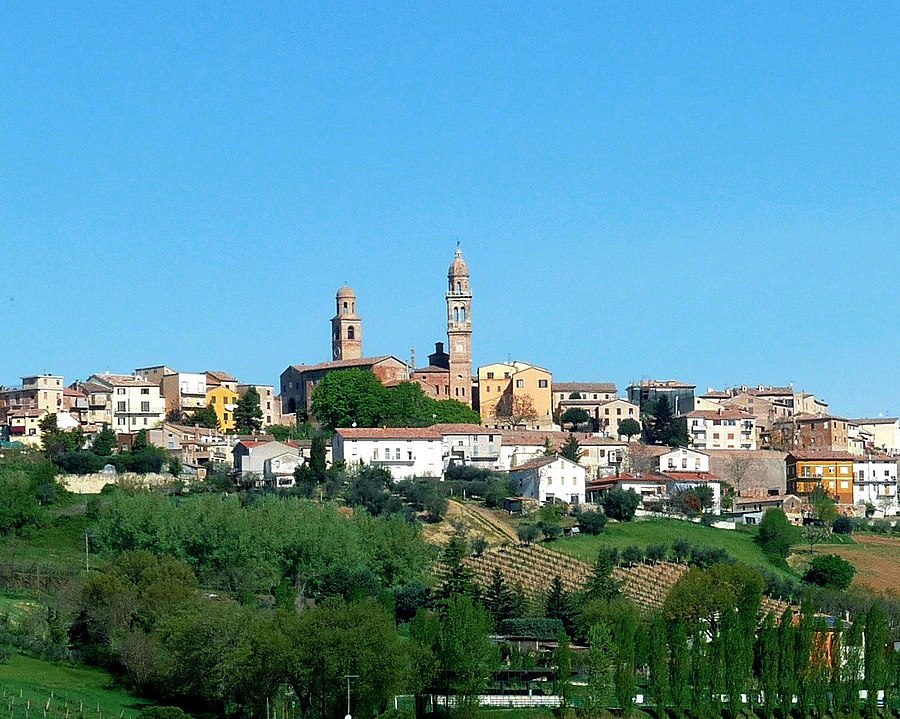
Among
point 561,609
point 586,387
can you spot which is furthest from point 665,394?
point 561,609

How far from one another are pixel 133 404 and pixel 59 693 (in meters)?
51.4

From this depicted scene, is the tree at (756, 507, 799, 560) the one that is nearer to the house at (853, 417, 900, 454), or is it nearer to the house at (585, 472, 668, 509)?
the house at (585, 472, 668, 509)

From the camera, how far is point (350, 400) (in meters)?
91.1

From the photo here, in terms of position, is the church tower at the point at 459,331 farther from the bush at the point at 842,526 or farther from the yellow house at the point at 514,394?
the bush at the point at 842,526

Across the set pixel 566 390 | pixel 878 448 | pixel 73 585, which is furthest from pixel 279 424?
pixel 73 585

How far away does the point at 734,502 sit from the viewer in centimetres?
8506

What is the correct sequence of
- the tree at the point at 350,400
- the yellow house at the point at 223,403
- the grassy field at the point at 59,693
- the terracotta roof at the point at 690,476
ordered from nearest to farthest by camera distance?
1. the grassy field at the point at 59,693
2. the terracotta roof at the point at 690,476
3. the tree at the point at 350,400
4. the yellow house at the point at 223,403

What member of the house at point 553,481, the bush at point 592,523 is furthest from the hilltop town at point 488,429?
the bush at point 592,523

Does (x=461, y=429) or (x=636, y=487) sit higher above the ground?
(x=461, y=429)

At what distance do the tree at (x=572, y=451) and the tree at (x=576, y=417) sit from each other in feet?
29.3

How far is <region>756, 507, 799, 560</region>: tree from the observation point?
244 ft

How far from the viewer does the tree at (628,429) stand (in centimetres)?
9944

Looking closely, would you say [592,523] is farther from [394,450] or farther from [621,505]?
[394,450]

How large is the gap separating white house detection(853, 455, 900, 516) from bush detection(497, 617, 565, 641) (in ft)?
123
